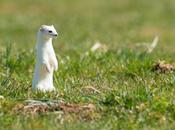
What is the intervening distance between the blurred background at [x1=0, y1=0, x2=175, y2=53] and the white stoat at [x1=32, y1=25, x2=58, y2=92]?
5248 mm

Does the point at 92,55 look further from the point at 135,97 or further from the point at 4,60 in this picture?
the point at 135,97

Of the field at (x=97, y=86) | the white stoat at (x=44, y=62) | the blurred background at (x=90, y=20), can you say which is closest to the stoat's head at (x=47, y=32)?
the white stoat at (x=44, y=62)

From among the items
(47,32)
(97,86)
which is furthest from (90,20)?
(47,32)

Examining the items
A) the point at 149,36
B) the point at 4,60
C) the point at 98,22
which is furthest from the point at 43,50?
the point at 98,22

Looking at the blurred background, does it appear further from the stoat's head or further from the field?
the stoat's head

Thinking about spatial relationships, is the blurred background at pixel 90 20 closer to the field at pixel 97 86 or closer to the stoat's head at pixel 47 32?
the field at pixel 97 86

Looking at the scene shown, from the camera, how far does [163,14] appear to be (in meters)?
21.8

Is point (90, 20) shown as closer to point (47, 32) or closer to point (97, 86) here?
point (97, 86)

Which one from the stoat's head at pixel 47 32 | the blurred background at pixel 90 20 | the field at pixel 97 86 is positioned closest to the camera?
the field at pixel 97 86

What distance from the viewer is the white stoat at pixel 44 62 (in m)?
7.41

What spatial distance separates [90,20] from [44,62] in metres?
13.0

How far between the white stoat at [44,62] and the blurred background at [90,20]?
207 inches

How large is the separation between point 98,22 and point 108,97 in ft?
43.4

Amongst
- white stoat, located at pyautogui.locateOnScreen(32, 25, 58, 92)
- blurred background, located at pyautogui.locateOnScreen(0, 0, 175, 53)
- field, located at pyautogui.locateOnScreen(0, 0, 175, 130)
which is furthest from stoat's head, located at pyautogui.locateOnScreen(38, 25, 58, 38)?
blurred background, located at pyautogui.locateOnScreen(0, 0, 175, 53)
